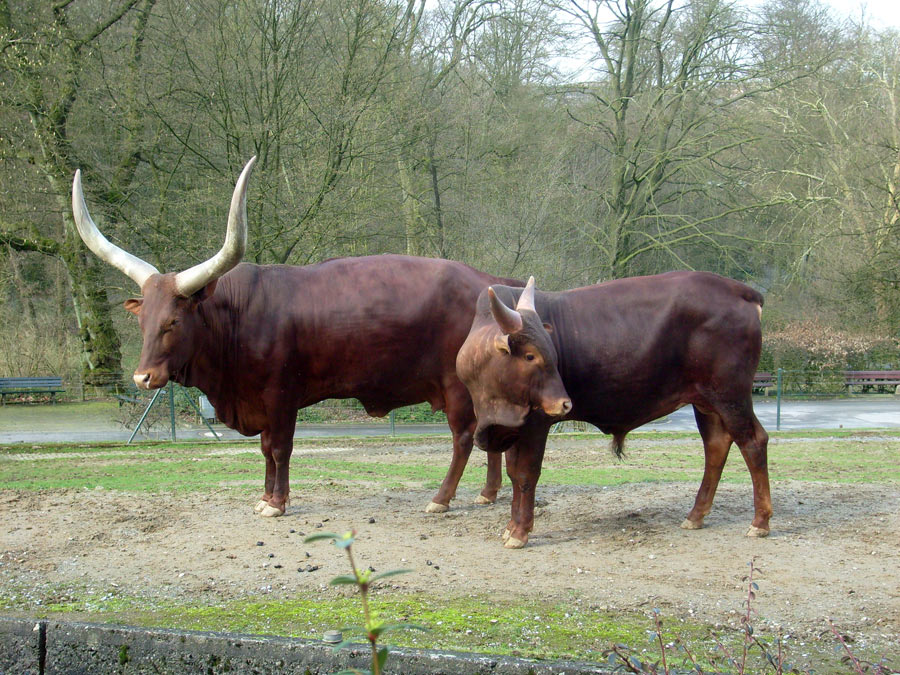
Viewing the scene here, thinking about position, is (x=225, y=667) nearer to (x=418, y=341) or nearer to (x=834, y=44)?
(x=418, y=341)

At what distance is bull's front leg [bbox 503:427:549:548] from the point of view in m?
6.10

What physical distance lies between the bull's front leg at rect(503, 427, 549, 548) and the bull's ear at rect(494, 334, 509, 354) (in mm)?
720

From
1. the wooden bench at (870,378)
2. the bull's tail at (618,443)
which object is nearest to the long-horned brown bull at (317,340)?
the bull's tail at (618,443)

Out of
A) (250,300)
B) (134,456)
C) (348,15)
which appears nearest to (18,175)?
(348,15)

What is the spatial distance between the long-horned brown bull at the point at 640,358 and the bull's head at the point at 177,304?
1968mm

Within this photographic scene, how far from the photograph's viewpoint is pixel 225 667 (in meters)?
3.81

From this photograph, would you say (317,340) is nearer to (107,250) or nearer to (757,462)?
(107,250)

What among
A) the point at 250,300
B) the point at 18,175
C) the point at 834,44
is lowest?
the point at 250,300

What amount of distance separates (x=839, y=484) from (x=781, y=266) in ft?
66.5

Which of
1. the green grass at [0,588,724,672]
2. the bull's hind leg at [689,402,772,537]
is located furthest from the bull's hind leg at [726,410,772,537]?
the green grass at [0,588,724,672]

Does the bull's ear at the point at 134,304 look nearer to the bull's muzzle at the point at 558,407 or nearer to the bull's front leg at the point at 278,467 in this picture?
the bull's front leg at the point at 278,467

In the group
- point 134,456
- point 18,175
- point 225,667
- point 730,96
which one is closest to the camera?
point 225,667

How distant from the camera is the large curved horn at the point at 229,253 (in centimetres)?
662

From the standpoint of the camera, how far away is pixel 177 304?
6871 millimetres
